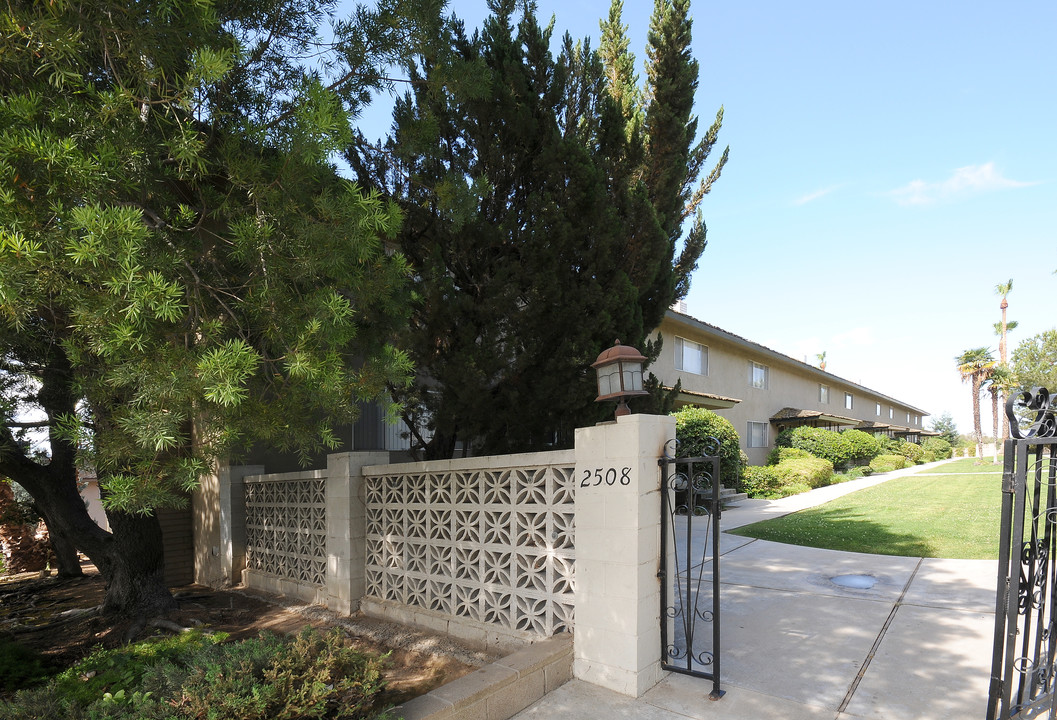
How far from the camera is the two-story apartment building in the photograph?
17.9 metres

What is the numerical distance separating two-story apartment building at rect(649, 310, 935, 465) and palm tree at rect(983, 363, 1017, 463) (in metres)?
10.6

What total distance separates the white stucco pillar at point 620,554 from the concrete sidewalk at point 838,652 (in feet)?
0.70

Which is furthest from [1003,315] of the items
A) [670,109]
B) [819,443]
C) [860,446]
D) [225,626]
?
[225,626]

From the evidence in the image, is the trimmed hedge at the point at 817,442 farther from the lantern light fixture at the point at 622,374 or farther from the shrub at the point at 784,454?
the lantern light fixture at the point at 622,374

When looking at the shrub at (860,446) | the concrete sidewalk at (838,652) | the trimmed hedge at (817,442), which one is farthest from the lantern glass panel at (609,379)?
the shrub at (860,446)

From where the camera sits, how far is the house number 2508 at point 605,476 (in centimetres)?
418

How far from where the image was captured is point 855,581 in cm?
684

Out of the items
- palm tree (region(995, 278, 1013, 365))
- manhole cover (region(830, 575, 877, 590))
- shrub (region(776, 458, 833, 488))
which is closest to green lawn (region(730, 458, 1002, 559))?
manhole cover (region(830, 575, 877, 590))

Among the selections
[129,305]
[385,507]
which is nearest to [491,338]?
[385,507]

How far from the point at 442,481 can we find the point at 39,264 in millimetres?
3666

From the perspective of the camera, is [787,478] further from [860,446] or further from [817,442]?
[860,446]

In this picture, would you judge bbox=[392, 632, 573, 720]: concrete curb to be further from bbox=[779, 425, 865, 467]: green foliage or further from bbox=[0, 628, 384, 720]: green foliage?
bbox=[779, 425, 865, 467]: green foliage

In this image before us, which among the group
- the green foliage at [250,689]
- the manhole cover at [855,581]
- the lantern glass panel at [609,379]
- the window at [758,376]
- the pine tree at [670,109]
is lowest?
the manhole cover at [855,581]

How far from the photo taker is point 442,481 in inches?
227
